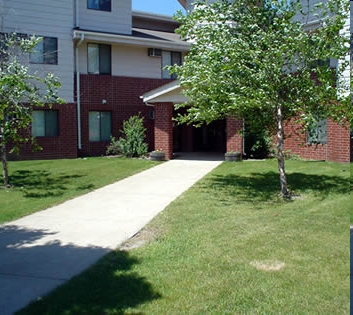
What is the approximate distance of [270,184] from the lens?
1069 centimetres

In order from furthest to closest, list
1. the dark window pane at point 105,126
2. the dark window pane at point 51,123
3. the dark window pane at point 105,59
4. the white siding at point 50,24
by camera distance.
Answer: the dark window pane at point 105,126 < the dark window pane at point 105,59 < the dark window pane at point 51,123 < the white siding at point 50,24

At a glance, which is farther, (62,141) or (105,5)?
→ (105,5)

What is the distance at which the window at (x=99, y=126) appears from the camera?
748 inches

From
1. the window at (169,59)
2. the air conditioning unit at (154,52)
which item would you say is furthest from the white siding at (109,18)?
the window at (169,59)

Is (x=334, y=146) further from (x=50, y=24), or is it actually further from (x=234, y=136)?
(x=50, y=24)

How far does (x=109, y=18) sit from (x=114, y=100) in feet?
11.7

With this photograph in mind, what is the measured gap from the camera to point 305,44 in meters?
8.44

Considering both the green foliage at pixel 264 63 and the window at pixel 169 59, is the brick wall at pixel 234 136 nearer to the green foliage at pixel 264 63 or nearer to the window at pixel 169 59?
the window at pixel 169 59

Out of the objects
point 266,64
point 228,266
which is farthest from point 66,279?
point 266,64

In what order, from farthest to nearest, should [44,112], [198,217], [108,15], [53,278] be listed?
[108,15], [44,112], [198,217], [53,278]

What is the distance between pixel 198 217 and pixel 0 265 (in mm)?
3342

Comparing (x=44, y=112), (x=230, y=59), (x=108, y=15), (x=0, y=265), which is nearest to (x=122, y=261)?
(x=0, y=265)

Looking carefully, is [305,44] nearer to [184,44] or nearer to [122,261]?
[122,261]

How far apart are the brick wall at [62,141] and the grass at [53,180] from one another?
1502 mm
